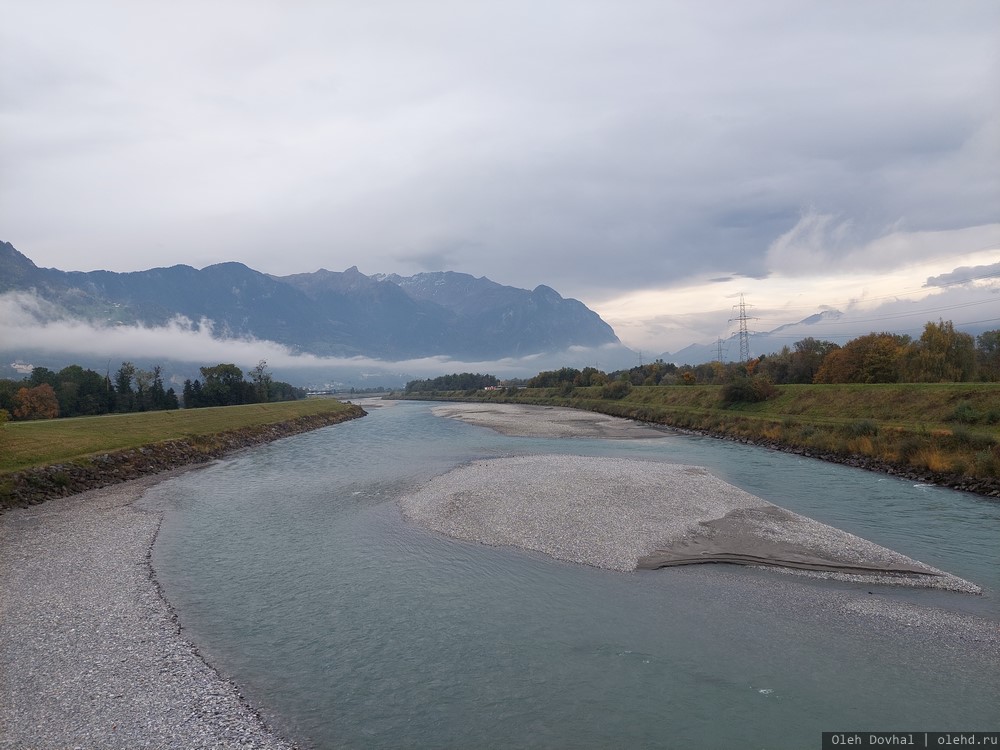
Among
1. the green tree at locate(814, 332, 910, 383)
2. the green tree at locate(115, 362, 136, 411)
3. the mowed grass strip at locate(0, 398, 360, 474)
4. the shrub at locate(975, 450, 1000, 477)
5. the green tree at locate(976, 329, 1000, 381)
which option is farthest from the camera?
the green tree at locate(115, 362, 136, 411)

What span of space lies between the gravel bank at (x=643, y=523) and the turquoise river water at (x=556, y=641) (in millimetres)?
1094

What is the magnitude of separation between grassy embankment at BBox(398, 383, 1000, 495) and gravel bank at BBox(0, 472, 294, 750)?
36670 mm

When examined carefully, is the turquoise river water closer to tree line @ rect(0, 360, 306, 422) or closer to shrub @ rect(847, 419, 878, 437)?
shrub @ rect(847, 419, 878, 437)

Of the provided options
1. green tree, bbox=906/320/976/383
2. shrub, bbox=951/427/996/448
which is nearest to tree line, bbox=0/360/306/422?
shrub, bbox=951/427/996/448

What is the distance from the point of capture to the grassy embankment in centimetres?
3275

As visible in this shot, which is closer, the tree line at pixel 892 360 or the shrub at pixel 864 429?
the shrub at pixel 864 429

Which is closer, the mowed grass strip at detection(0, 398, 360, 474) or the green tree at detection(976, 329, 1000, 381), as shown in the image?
the mowed grass strip at detection(0, 398, 360, 474)

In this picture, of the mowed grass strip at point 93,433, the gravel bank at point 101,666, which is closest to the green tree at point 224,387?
the mowed grass strip at point 93,433

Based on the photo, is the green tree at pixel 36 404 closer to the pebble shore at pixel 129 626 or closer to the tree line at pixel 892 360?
the pebble shore at pixel 129 626

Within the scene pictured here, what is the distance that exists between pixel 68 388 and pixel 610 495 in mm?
104580

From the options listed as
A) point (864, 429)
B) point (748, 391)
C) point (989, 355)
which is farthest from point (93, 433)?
point (989, 355)

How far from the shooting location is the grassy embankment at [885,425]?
1289 inches

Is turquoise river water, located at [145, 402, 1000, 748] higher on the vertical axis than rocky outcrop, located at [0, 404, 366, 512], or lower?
lower

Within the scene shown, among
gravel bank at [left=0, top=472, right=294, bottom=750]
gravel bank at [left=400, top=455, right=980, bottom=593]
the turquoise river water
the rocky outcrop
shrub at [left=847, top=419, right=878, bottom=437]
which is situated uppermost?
shrub at [left=847, top=419, right=878, bottom=437]
